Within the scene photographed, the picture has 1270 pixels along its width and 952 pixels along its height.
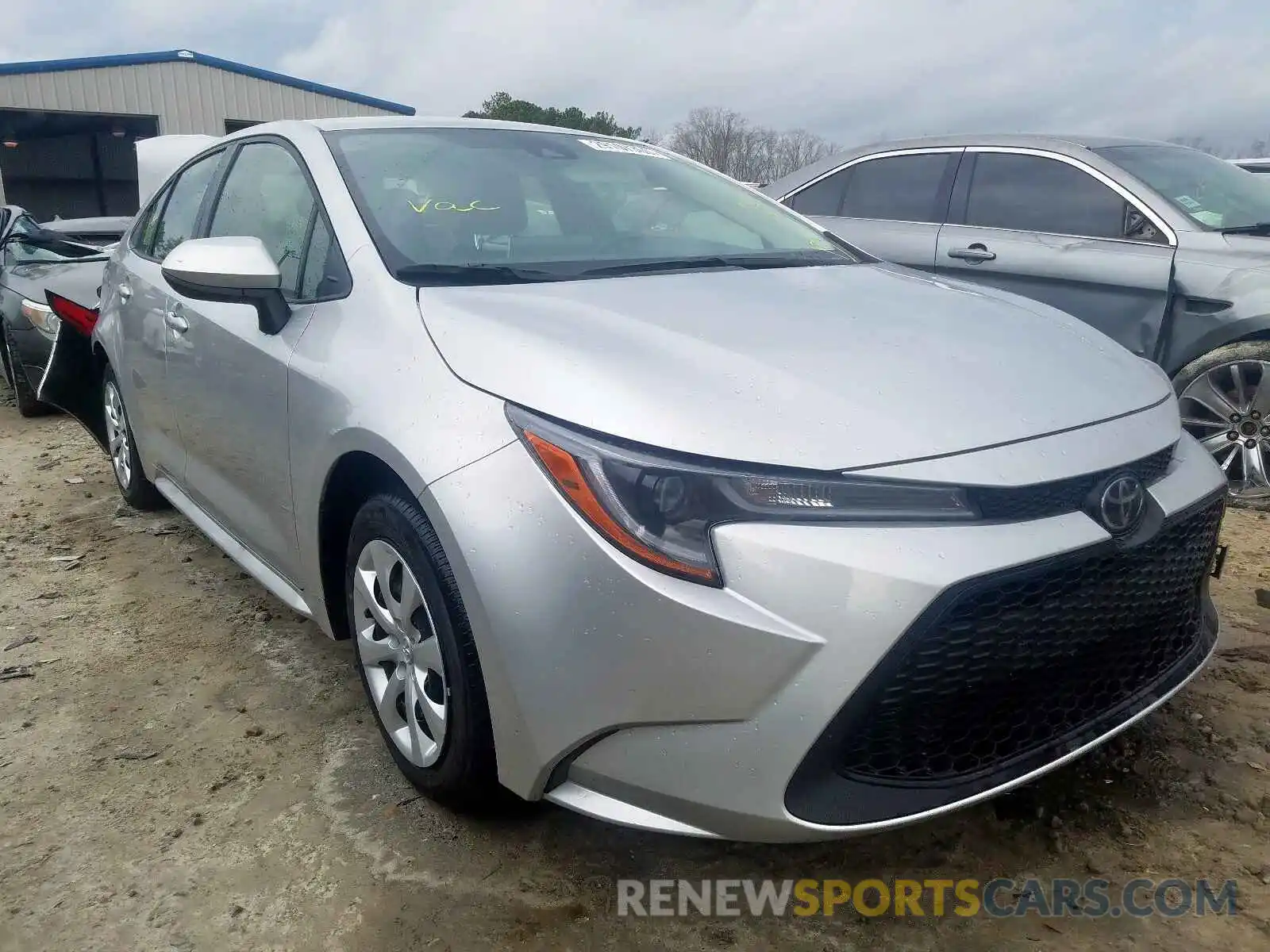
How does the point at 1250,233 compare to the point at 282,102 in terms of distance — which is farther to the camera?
the point at 282,102

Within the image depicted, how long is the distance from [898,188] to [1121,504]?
3.81m

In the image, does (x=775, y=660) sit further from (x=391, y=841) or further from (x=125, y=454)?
(x=125, y=454)

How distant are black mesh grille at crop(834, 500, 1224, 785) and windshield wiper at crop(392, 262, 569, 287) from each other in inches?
47.6

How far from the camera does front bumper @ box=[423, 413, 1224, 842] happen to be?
148 cm

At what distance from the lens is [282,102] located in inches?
800

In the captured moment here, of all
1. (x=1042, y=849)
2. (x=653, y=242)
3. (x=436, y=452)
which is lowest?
(x=1042, y=849)

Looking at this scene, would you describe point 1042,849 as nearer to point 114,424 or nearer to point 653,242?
point 653,242

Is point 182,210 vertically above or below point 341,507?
above

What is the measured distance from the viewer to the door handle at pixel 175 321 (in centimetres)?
294

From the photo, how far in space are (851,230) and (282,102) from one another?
1855 centimetres

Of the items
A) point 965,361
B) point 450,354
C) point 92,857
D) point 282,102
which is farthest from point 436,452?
point 282,102

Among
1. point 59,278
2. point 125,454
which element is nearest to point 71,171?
point 59,278

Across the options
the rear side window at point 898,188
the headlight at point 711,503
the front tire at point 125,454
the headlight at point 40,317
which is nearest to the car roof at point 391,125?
the front tire at point 125,454

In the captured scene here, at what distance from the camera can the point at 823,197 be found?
5.48 meters
